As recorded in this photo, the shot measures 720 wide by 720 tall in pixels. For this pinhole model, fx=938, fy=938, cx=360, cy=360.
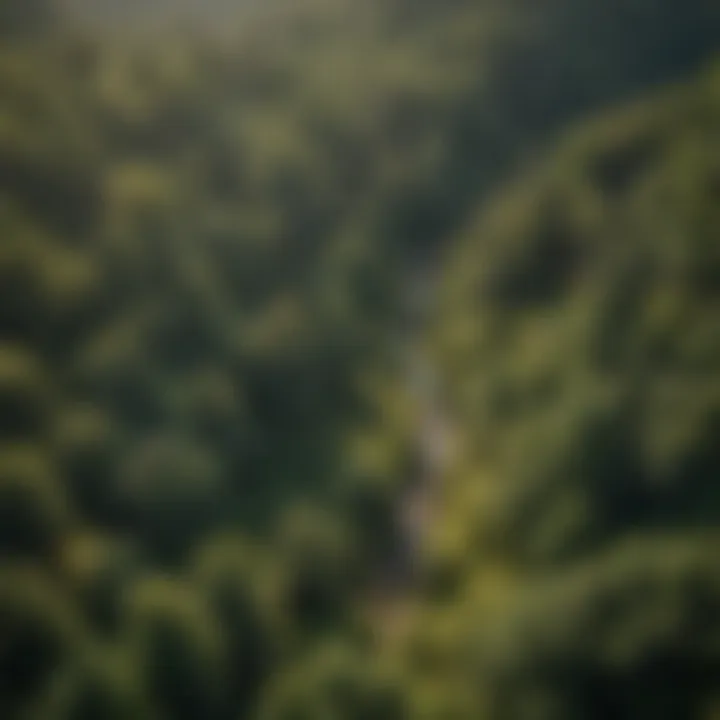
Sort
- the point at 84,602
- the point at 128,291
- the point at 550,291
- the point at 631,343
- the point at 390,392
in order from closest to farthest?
the point at 84,602 → the point at 631,343 → the point at 128,291 → the point at 390,392 → the point at 550,291

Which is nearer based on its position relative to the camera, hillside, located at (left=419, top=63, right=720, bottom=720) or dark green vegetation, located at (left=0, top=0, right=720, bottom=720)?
hillside, located at (left=419, top=63, right=720, bottom=720)

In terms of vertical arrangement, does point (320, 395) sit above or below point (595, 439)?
above

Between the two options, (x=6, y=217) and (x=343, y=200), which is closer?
(x=6, y=217)

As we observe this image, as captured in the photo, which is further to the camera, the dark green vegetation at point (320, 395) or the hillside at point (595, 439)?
the dark green vegetation at point (320, 395)

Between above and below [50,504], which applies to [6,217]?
above

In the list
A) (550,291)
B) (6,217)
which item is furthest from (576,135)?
(6,217)

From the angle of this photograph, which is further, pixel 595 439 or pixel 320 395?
pixel 320 395

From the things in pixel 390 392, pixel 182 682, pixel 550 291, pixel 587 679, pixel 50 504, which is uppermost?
pixel 550 291

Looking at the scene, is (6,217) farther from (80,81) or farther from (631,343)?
(631,343)
